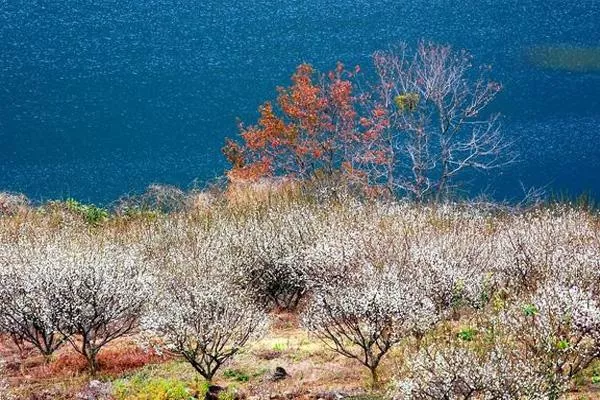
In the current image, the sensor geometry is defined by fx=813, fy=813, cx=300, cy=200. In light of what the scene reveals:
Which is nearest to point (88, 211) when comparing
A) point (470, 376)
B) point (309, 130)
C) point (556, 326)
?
point (309, 130)

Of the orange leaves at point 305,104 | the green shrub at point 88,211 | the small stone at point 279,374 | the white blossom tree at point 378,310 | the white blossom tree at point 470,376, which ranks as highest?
the orange leaves at point 305,104

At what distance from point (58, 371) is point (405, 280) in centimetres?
631

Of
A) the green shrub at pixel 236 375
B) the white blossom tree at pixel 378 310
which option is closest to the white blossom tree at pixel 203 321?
the green shrub at pixel 236 375

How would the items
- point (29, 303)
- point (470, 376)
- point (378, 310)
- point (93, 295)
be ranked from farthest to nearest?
point (29, 303)
point (93, 295)
point (378, 310)
point (470, 376)

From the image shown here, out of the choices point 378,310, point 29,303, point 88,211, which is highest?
point 88,211

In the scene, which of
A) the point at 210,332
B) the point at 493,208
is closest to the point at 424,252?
the point at 210,332

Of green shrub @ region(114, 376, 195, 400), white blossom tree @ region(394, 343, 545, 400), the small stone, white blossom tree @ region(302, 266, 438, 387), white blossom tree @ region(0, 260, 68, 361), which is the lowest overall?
white blossom tree @ region(394, 343, 545, 400)

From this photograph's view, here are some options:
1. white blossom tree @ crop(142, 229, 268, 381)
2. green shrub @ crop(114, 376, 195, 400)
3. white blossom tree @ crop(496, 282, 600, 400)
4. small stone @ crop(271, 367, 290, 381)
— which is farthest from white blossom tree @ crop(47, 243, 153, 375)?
white blossom tree @ crop(496, 282, 600, 400)

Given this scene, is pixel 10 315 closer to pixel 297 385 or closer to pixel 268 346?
pixel 268 346

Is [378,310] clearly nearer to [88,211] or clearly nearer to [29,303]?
[29,303]

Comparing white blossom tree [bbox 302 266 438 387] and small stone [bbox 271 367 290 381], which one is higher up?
white blossom tree [bbox 302 266 438 387]

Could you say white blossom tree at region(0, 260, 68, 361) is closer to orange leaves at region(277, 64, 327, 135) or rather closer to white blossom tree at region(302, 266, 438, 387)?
white blossom tree at region(302, 266, 438, 387)

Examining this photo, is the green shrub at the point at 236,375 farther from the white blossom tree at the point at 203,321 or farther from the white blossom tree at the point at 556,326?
the white blossom tree at the point at 556,326

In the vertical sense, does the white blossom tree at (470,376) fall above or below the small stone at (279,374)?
below
